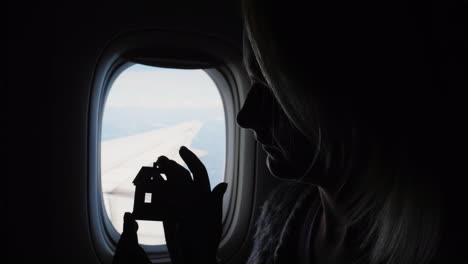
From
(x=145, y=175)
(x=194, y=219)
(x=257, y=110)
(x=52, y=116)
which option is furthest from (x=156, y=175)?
(x=52, y=116)

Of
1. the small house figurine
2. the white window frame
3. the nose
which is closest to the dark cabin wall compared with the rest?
the white window frame

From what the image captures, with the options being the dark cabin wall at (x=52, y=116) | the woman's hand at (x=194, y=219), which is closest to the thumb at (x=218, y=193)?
the woman's hand at (x=194, y=219)

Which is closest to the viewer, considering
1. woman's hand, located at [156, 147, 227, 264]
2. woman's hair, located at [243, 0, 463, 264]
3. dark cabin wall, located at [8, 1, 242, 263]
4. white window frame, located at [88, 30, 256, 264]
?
woman's hair, located at [243, 0, 463, 264]

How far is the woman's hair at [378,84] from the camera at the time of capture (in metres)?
0.52

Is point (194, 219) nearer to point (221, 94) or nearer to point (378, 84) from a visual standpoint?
point (378, 84)

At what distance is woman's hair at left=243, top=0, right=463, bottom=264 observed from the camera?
525 millimetres

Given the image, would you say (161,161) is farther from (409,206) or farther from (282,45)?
(409,206)

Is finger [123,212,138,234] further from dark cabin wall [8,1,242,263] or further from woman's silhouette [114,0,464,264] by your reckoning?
dark cabin wall [8,1,242,263]

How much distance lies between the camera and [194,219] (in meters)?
0.66

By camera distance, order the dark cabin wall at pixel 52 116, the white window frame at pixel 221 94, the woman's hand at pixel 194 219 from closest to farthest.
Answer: the woman's hand at pixel 194 219
the dark cabin wall at pixel 52 116
the white window frame at pixel 221 94

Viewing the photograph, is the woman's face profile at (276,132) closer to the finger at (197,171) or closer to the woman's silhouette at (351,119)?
the woman's silhouette at (351,119)

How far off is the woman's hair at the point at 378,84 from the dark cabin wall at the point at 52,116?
90 centimetres

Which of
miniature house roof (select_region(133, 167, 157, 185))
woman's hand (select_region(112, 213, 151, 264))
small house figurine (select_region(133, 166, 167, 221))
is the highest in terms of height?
miniature house roof (select_region(133, 167, 157, 185))

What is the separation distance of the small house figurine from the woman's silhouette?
23 mm
